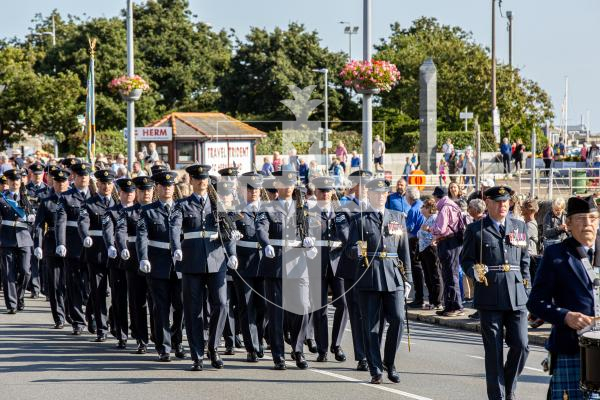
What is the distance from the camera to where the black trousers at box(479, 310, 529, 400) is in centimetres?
936

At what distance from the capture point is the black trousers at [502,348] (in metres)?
9.36

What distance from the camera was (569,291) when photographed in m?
7.00

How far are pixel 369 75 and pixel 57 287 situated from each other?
749cm

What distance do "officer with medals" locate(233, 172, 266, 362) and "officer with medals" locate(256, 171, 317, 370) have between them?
21 cm

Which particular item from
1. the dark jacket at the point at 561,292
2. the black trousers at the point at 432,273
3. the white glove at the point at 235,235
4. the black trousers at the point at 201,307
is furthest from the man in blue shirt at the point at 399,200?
the dark jacket at the point at 561,292

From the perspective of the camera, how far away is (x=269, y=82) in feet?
213

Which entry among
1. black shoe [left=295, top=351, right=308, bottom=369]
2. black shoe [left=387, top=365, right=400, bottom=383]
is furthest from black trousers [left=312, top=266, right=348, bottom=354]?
black shoe [left=387, top=365, right=400, bottom=383]

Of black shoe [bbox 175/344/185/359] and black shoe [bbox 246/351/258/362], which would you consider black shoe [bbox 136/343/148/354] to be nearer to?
black shoe [bbox 175/344/185/359]

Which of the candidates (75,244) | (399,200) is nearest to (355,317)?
(75,244)

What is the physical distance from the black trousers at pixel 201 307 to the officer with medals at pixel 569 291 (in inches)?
200

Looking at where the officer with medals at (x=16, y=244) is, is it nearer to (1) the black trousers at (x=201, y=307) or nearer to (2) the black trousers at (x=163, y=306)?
(2) the black trousers at (x=163, y=306)

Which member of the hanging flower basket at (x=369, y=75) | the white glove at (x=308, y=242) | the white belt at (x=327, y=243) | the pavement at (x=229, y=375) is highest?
the hanging flower basket at (x=369, y=75)

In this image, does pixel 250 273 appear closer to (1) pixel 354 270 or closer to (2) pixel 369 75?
(1) pixel 354 270

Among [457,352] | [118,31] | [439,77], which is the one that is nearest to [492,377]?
Answer: [457,352]
